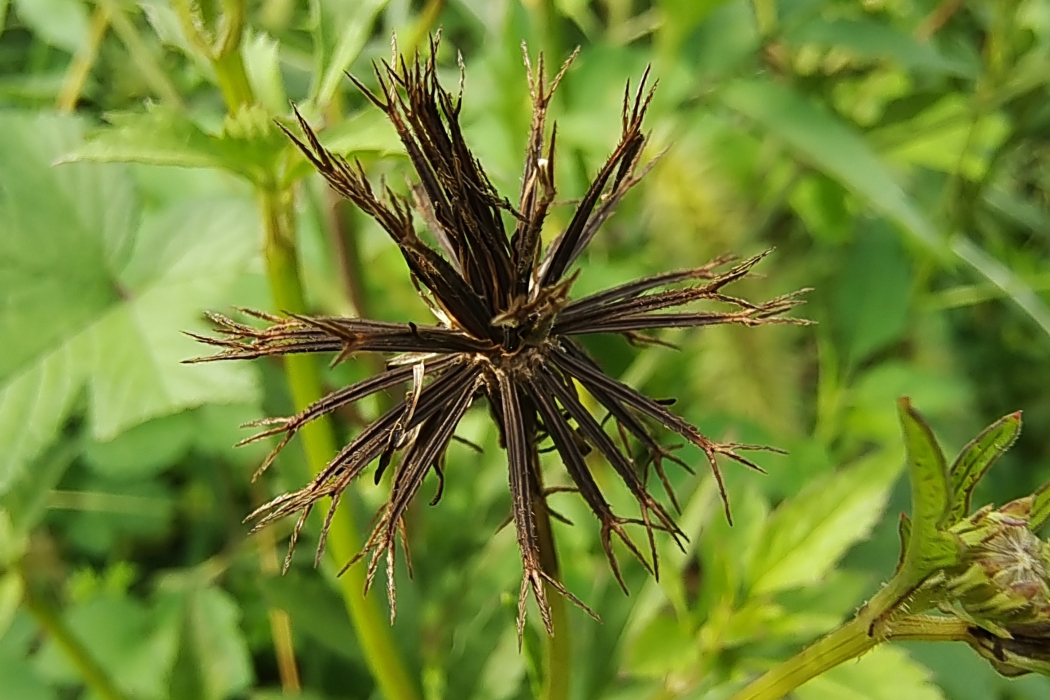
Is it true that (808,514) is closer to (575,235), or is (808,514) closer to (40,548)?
(575,235)

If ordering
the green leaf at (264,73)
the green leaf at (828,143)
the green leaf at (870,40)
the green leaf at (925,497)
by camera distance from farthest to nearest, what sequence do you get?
Result: the green leaf at (870,40) < the green leaf at (828,143) < the green leaf at (264,73) < the green leaf at (925,497)

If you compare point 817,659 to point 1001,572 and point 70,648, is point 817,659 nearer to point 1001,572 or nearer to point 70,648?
point 1001,572

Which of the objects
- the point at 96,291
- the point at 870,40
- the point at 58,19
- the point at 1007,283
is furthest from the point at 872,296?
the point at 58,19

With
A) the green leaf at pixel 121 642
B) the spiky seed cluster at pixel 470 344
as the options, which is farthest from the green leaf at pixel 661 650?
the green leaf at pixel 121 642

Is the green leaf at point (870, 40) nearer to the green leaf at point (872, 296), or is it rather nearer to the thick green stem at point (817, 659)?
the green leaf at point (872, 296)

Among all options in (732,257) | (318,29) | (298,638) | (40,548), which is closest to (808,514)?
(732,257)
